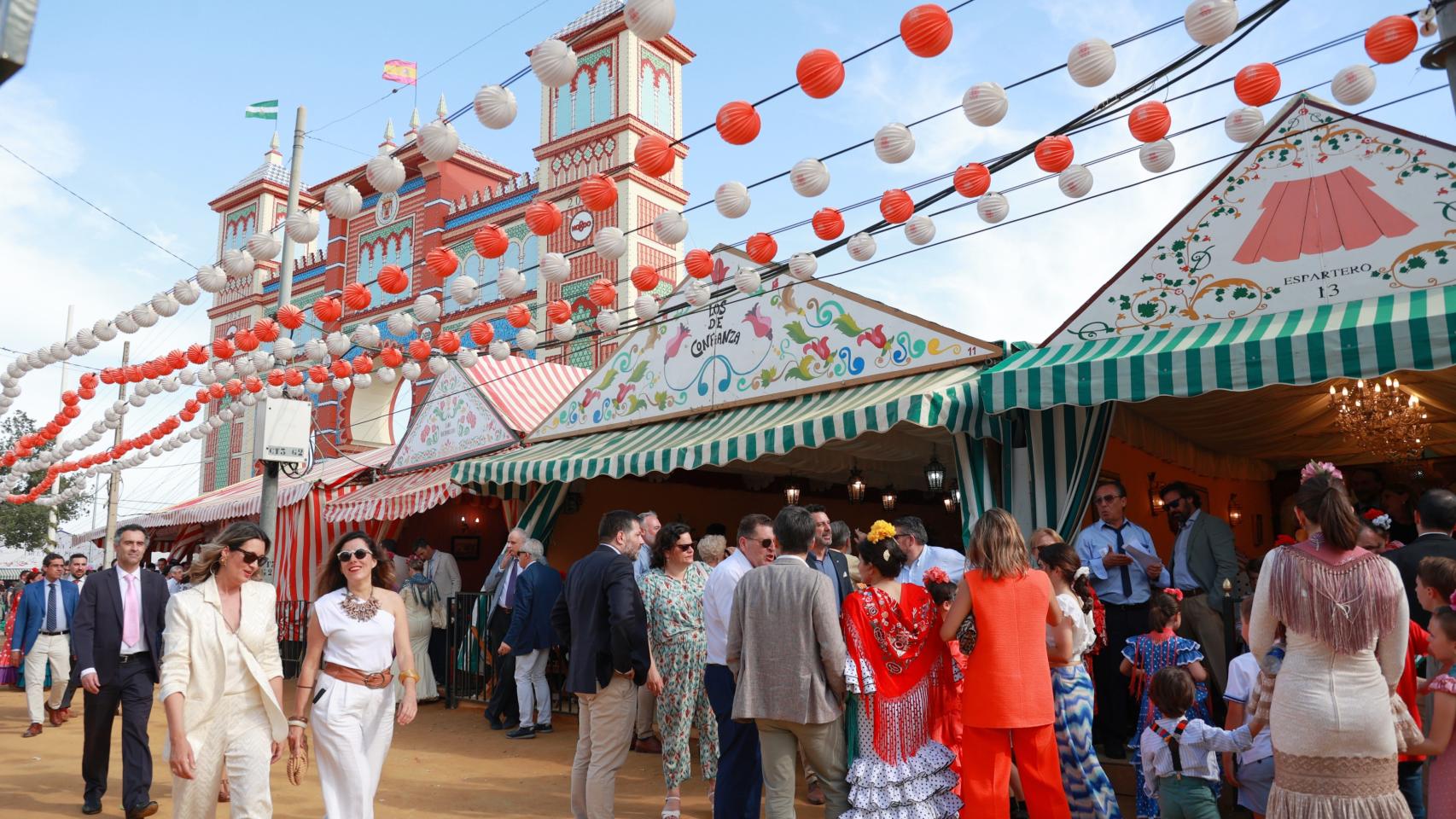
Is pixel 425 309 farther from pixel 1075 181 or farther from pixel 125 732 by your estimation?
pixel 1075 181

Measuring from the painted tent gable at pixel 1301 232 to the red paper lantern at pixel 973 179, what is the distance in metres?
1.15

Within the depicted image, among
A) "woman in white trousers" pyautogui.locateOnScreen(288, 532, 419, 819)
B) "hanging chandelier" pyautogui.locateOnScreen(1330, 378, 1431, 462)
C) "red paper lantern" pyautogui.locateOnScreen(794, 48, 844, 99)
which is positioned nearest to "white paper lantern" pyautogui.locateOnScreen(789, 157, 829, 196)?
"red paper lantern" pyautogui.locateOnScreen(794, 48, 844, 99)

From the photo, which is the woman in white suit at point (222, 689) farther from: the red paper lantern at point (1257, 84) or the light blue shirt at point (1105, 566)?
the red paper lantern at point (1257, 84)

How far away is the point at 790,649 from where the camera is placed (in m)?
4.45

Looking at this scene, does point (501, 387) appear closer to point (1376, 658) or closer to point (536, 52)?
point (536, 52)

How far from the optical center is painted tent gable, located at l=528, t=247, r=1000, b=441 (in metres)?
8.24

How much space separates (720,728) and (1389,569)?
119 inches

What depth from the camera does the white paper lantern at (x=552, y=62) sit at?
19.4 feet

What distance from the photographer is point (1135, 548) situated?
6.59 m

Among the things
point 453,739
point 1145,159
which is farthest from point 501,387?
point 1145,159

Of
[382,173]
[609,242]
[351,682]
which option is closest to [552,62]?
[382,173]

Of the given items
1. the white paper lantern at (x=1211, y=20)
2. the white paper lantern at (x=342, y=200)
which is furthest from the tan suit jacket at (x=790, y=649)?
the white paper lantern at (x=342, y=200)

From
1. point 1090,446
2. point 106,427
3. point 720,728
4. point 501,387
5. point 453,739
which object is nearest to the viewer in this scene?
point 720,728

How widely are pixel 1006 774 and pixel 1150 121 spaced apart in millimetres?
4130
